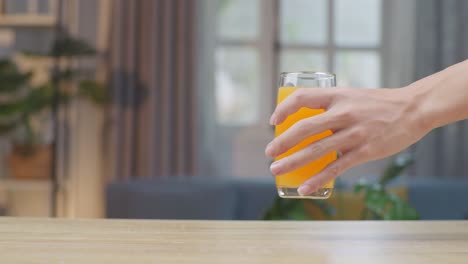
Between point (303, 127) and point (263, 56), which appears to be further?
point (263, 56)

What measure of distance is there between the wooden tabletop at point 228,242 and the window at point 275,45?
364 centimetres

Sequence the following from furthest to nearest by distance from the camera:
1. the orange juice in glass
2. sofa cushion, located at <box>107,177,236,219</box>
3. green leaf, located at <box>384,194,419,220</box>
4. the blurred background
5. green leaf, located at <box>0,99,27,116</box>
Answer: the blurred background
green leaf, located at <box>0,99,27,116</box>
sofa cushion, located at <box>107,177,236,219</box>
green leaf, located at <box>384,194,419,220</box>
the orange juice in glass

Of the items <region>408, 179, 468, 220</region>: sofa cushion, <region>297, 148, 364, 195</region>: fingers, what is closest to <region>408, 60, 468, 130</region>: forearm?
<region>297, 148, 364, 195</region>: fingers

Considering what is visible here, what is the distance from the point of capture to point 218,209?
256 cm

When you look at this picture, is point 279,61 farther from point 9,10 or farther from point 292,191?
point 292,191

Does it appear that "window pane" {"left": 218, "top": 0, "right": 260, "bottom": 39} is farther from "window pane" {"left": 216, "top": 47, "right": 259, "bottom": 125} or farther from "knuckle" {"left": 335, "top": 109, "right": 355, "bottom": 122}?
"knuckle" {"left": 335, "top": 109, "right": 355, "bottom": 122}

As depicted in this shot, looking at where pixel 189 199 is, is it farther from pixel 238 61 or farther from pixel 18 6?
pixel 18 6

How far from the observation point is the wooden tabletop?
65 centimetres

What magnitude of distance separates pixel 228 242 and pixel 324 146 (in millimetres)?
207

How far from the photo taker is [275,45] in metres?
4.57

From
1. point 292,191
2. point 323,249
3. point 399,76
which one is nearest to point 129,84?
point 399,76

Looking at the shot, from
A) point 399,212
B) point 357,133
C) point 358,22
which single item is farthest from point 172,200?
point 358,22

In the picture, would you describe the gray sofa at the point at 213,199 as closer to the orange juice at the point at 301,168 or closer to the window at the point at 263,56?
the orange juice at the point at 301,168

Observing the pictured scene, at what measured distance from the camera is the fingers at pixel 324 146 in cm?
89
